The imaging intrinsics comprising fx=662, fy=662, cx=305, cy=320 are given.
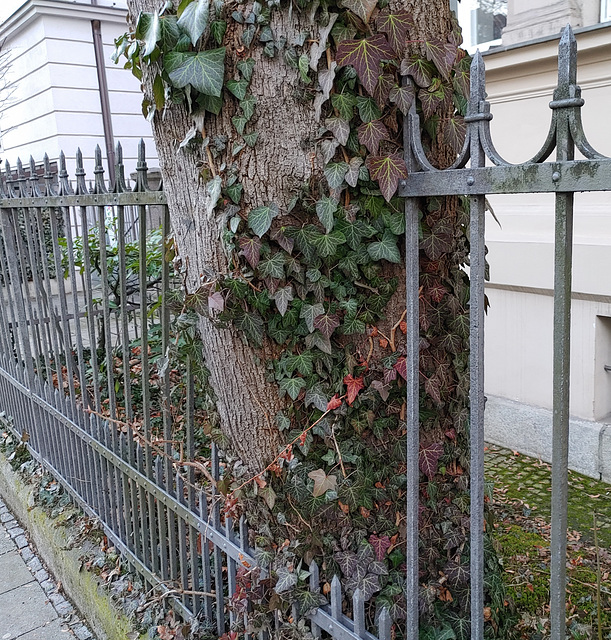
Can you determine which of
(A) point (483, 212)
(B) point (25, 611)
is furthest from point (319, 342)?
(B) point (25, 611)

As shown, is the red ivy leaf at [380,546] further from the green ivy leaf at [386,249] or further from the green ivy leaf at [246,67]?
Result: the green ivy leaf at [246,67]

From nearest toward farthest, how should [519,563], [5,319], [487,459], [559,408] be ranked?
[559,408] → [519,563] → [487,459] → [5,319]

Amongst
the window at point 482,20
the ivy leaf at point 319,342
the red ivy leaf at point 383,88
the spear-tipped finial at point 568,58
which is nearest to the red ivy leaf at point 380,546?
the ivy leaf at point 319,342

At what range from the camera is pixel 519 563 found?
9.59ft

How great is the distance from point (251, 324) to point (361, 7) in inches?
33.0

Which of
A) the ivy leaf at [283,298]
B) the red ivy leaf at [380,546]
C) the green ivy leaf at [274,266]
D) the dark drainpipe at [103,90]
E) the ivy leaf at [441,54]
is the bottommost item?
the red ivy leaf at [380,546]

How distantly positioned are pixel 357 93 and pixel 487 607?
5.00 ft

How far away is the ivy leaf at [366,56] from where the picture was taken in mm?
1516

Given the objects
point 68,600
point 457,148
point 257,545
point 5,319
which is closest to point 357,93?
point 457,148

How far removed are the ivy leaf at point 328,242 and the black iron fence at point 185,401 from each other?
182 mm

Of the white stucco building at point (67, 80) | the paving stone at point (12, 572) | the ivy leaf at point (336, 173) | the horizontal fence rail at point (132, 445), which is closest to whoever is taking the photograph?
the ivy leaf at point (336, 173)

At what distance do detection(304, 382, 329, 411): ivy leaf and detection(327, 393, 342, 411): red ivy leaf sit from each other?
10mm

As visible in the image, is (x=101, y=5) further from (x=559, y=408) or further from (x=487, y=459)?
(x=559, y=408)

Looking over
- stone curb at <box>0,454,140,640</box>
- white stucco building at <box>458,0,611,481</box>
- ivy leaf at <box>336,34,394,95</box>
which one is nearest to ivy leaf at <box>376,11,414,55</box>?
ivy leaf at <box>336,34,394,95</box>
